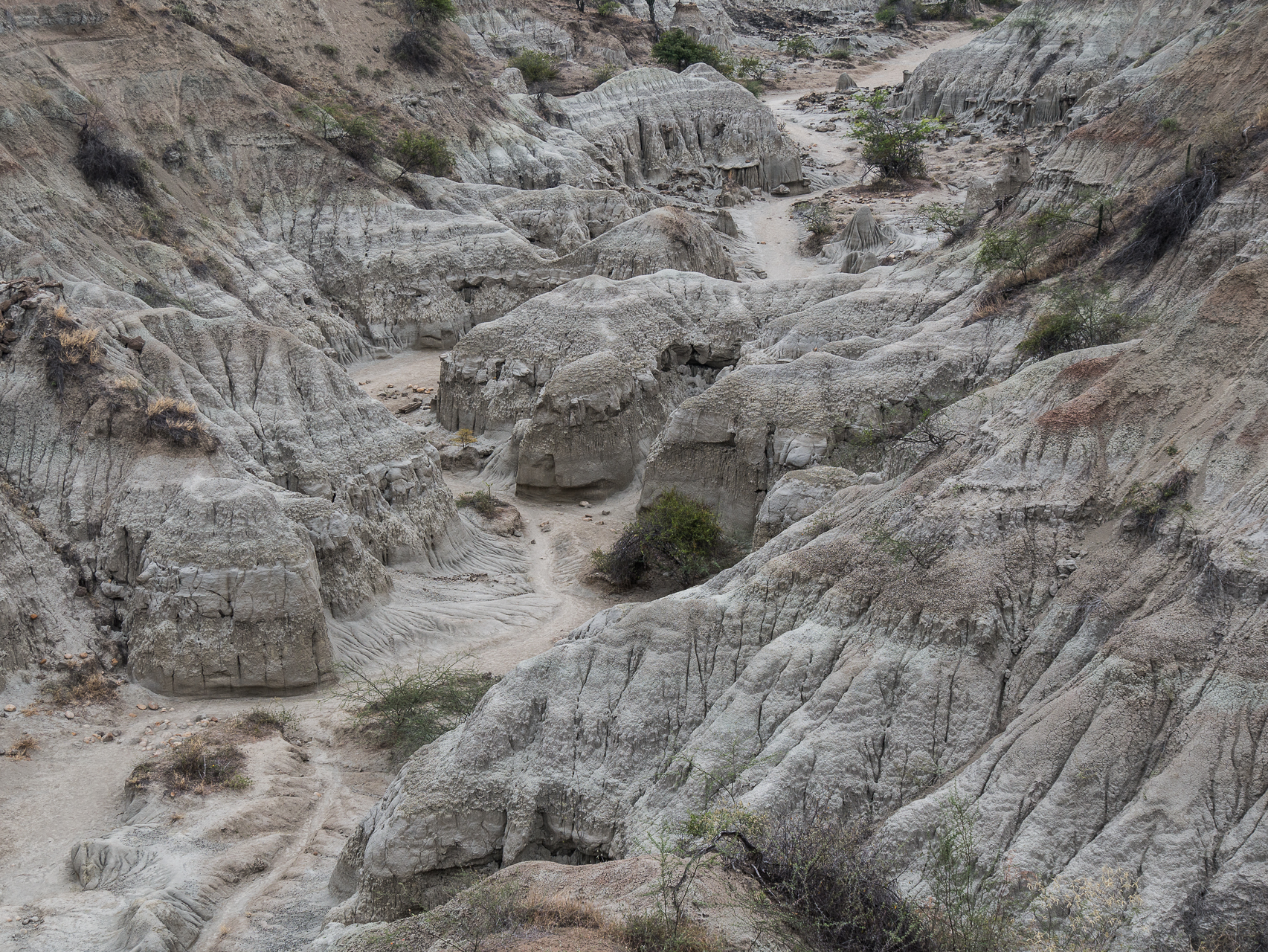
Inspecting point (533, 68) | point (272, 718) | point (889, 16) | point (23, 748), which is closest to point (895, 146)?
point (533, 68)

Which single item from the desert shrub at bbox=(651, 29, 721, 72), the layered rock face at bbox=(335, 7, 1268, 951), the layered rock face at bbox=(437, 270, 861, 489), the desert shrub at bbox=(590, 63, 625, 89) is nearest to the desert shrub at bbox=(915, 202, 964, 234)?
the layered rock face at bbox=(437, 270, 861, 489)

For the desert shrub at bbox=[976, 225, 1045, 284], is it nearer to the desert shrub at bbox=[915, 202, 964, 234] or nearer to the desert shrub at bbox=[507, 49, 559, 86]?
the desert shrub at bbox=[915, 202, 964, 234]

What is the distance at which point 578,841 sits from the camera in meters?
10.7

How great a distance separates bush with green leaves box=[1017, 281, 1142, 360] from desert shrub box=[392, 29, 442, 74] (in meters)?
30.4

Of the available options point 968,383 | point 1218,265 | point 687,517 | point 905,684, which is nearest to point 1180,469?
point 905,684

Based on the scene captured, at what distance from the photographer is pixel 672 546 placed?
19578 mm

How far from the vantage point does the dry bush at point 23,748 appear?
1374cm

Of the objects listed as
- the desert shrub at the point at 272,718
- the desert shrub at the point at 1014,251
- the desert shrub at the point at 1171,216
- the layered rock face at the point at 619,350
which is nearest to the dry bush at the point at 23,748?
the desert shrub at the point at 272,718

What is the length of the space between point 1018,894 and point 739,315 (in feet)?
63.5

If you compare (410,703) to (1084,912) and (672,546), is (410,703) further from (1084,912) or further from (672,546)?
(1084,912)

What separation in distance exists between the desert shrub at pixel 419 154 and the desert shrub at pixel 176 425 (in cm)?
2216

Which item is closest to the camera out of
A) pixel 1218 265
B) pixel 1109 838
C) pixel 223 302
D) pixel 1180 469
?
pixel 1109 838

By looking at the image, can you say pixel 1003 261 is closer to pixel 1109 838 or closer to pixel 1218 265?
pixel 1218 265

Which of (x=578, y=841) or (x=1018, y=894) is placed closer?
(x=1018, y=894)
